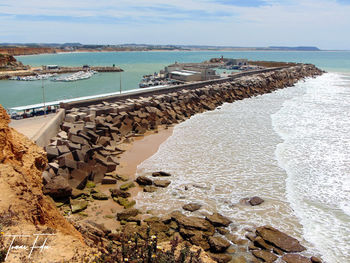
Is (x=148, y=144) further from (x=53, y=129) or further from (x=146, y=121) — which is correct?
(x=53, y=129)

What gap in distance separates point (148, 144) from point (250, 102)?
18956mm

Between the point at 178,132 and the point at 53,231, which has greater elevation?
the point at 53,231

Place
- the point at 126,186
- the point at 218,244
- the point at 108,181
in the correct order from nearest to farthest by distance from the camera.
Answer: the point at 218,244
the point at 126,186
the point at 108,181

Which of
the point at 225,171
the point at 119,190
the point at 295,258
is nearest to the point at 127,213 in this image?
the point at 119,190

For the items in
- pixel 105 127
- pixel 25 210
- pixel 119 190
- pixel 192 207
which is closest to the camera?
pixel 25 210

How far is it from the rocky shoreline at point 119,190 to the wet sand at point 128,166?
0.64 feet

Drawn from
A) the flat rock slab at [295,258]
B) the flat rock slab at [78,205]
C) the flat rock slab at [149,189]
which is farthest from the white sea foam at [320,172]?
the flat rock slab at [78,205]

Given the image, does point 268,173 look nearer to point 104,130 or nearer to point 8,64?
point 104,130

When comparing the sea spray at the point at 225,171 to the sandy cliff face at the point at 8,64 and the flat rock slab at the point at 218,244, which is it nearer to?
the flat rock slab at the point at 218,244

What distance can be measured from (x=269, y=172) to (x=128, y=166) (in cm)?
673

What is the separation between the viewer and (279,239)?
8609mm

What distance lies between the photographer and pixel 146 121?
69.5 feet

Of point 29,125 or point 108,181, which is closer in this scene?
point 108,181

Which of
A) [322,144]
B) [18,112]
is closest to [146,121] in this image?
[18,112]
